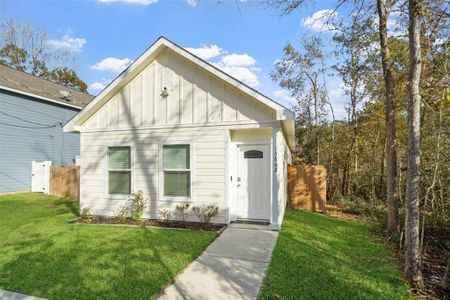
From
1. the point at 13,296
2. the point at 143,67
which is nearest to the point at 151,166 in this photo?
the point at 143,67

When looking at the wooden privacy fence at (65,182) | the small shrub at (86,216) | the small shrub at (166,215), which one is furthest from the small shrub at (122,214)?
the wooden privacy fence at (65,182)

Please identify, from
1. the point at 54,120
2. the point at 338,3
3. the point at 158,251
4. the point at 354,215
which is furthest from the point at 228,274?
the point at 54,120

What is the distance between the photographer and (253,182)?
7.38 metres

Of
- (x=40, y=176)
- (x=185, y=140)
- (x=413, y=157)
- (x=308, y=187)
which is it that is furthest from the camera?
A: (x=40, y=176)

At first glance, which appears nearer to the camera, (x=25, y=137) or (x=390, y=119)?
(x=390, y=119)

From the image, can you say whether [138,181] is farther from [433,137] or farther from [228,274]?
[433,137]

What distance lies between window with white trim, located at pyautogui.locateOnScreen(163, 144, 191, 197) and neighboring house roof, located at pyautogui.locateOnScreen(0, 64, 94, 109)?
1057cm

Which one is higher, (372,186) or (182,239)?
(372,186)

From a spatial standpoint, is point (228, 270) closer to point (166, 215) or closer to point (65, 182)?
point (166, 215)

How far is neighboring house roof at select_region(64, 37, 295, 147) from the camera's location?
20.7 ft

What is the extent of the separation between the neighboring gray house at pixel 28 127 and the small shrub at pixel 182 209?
35.2 feet

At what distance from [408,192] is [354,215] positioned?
5744 millimetres

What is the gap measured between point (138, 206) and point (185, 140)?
94.1 inches

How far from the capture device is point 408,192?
3910mm
